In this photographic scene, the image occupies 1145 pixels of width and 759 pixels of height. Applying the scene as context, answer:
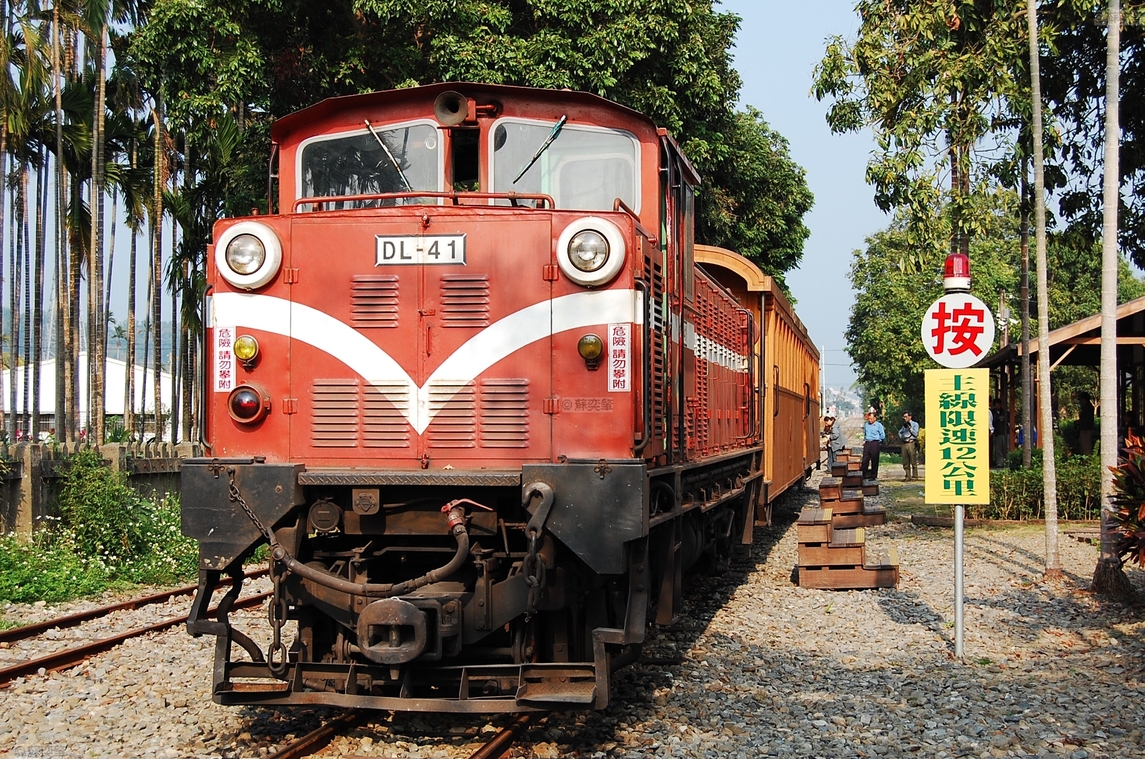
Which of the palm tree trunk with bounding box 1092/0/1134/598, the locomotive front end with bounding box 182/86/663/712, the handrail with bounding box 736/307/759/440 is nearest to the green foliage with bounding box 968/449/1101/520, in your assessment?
the handrail with bounding box 736/307/759/440

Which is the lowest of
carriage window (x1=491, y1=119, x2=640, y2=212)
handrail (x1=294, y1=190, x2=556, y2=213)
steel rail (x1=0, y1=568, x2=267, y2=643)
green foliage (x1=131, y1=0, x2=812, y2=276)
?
steel rail (x1=0, y1=568, x2=267, y2=643)

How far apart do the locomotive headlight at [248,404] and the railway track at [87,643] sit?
2.73 metres

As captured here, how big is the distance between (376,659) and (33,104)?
18.1m

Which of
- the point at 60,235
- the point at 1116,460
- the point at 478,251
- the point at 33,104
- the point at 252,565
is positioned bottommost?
the point at 252,565

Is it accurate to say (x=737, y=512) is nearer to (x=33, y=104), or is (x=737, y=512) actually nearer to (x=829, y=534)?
(x=829, y=534)

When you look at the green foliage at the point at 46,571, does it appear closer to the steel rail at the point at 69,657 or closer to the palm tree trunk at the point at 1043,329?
the steel rail at the point at 69,657

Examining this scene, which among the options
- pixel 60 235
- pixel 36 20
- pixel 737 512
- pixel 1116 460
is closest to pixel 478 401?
pixel 737 512

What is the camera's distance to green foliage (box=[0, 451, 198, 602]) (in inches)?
416

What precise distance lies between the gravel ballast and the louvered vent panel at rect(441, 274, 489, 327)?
2.20 m

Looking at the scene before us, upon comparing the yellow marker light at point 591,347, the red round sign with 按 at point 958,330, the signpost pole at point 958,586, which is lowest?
the signpost pole at point 958,586

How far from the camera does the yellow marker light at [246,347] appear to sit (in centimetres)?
577

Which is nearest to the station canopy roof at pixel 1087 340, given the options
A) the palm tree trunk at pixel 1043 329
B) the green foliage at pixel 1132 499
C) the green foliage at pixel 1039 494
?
the green foliage at pixel 1039 494

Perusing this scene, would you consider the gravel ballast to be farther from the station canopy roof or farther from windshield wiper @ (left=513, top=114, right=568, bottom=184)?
the station canopy roof

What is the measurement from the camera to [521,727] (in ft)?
18.8
